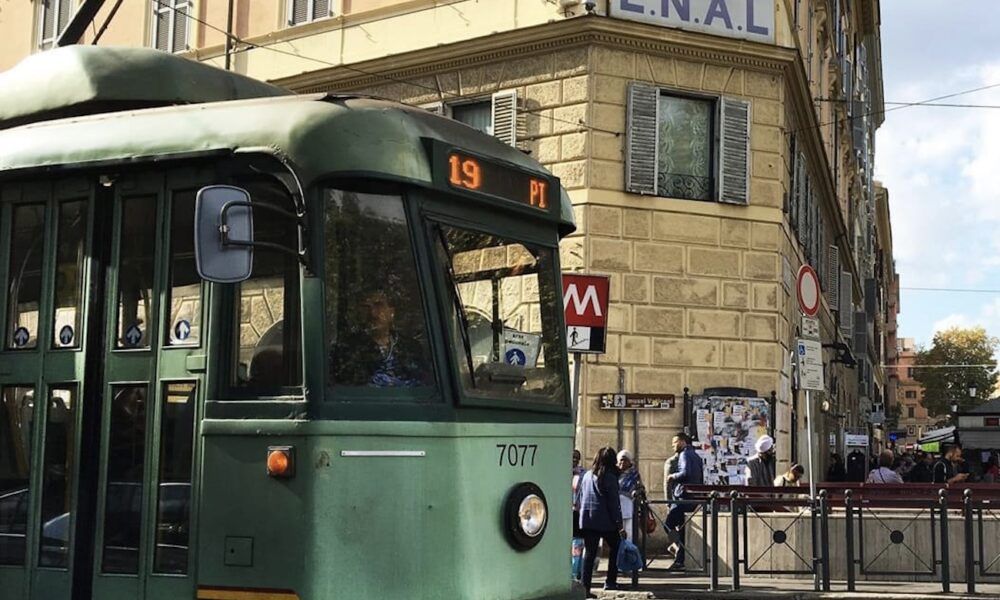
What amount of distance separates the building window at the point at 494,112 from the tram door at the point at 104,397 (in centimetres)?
1315

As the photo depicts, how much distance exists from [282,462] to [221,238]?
95 centimetres

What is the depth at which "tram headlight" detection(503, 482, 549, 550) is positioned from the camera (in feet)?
19.7

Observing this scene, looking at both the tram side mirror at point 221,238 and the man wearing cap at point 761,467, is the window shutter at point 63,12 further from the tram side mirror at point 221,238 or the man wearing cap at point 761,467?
the tram side mirror at point 221,238

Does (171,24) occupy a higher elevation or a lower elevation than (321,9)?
higher

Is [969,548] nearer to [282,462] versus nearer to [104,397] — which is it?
[282,462]

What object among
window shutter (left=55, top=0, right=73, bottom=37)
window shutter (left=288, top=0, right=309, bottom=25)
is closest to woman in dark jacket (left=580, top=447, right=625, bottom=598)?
window shutter (left=288, top=0, right=309, bottom=25)

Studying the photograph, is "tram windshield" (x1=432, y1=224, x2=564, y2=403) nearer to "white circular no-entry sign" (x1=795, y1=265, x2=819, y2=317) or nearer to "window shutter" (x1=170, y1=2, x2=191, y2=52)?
"white circular no-entry sign" (x1=795, y1=265, x2=819, y2=317)

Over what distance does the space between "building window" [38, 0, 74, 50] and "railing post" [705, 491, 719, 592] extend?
55.5ft

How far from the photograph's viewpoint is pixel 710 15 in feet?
62.5

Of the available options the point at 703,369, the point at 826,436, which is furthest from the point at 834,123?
the point at 703,369

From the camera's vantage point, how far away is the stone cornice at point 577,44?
60.8 feet

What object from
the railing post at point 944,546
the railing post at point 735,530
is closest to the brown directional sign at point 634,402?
the railing post at point 735,530

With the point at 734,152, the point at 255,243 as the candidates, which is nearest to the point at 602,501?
the point at 255,243

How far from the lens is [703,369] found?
18750 millimetres
